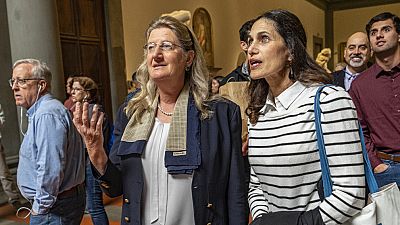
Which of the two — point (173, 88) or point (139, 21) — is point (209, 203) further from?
point (139, 21)

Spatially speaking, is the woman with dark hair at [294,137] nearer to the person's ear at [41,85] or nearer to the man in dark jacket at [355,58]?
the person's ear at [41,85]

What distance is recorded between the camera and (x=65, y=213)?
2596mm

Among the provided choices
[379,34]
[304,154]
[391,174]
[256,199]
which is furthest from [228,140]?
[379,34]

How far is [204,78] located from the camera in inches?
77.6

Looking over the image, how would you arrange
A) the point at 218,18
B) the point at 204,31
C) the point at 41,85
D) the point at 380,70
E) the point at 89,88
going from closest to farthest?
the point at 41,85 → the point at 380,70 → the point at 89,88 → the point at 204,31 → the point at 218,18

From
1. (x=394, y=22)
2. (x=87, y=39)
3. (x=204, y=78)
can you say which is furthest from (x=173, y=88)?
(x=87, y=39)

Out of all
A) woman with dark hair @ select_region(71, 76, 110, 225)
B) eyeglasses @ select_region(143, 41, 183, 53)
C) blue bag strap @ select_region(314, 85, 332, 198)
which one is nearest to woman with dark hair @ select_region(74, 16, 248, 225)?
eyeglasses @ select_region(143, 41, 183, 53)

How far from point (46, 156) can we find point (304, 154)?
1.68 metres

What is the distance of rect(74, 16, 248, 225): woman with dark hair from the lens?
178cm

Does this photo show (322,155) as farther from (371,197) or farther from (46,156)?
(46,156)

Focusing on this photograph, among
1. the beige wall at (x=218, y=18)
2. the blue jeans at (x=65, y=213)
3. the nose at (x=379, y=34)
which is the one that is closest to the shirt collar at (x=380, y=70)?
the nose at (x=379, y=34)

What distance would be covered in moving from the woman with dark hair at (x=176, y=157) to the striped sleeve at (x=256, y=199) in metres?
0.07

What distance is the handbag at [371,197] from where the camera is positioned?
1.48 meters

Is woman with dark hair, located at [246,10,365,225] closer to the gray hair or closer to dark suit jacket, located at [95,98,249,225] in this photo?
dark suit jacket, located at [95,98,249,225]
